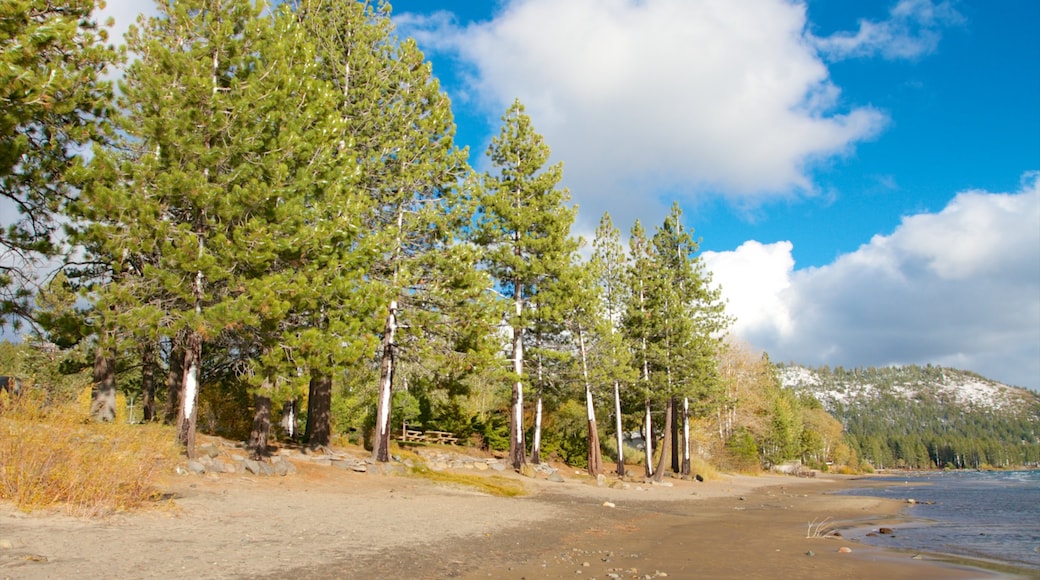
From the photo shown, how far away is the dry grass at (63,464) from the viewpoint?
9320 millimetres

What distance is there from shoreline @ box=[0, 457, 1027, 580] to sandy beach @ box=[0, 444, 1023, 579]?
3 centimetres

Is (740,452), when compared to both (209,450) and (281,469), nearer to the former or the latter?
(281,469)

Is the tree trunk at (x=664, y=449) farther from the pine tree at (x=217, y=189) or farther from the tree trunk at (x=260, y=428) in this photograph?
the pine tree at (x=217, y=189)

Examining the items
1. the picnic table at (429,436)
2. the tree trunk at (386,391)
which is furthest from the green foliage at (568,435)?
the tree trunk at (386,391)

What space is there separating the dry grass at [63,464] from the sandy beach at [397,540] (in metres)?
0.41

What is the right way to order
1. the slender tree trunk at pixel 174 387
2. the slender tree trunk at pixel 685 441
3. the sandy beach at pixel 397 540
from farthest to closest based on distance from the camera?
1. the slender tree trunk at pixel 685 441
2. the slender tree trunk at pixel 174 387
3. the sandy beach at pixel 397 540

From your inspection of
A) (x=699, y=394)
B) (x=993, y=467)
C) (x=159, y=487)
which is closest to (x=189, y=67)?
(x=159, y=487)

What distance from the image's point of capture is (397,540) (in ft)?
34.2

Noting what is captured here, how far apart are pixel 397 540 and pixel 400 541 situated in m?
0.10

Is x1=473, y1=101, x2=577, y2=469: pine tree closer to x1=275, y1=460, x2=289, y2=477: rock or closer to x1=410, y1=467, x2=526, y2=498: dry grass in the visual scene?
x1=410, y1=467, x2=526, y2=498: dry grass

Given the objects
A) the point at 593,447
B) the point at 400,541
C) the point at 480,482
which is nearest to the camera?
the point at 400,541

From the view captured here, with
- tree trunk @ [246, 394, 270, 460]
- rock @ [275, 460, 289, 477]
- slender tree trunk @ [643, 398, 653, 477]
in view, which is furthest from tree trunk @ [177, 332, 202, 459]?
slender tree trunk @ [643, 398, 653, 477]

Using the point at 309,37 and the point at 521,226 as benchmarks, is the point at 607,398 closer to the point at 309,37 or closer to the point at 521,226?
the point at 521,226

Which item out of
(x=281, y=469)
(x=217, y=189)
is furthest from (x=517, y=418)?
(x=217, y=189)
